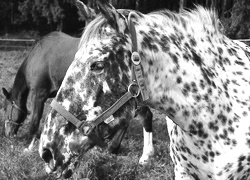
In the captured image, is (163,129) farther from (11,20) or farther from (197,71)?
(11,20)

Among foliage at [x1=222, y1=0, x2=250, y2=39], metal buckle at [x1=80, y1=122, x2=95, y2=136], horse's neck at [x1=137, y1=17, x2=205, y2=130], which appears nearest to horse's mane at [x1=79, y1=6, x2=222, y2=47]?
horse's neck at [x1=137, y1=17, x2=205, y2=130]

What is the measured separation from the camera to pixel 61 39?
583cm

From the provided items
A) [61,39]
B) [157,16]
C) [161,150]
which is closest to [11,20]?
[61,39]

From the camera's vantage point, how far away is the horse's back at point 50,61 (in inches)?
215

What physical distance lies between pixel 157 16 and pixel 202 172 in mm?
1008

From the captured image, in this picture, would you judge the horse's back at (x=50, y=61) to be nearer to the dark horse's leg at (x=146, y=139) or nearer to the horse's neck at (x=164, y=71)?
the dark horse's leg at (x=146, y=139)

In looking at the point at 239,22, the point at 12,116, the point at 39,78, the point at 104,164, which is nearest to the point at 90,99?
the point at 104,164

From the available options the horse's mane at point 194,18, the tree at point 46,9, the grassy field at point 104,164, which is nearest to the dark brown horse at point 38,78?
the grassy field at point 104,164

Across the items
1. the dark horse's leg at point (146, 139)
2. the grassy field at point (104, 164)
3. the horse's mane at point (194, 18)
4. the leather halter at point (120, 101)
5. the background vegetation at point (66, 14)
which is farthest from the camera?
the background vegetation at point (66, 14)

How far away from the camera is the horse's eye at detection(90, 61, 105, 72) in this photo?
1771 millimetres

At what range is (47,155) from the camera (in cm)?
179

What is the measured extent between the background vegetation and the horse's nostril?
23.7ft

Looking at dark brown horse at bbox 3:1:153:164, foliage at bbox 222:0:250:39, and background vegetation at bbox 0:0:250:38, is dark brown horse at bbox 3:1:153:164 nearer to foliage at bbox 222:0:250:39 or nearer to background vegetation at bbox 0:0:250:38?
background vegetation at bbox 0:0:250:38

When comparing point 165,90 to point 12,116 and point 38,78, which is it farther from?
point 12,116
